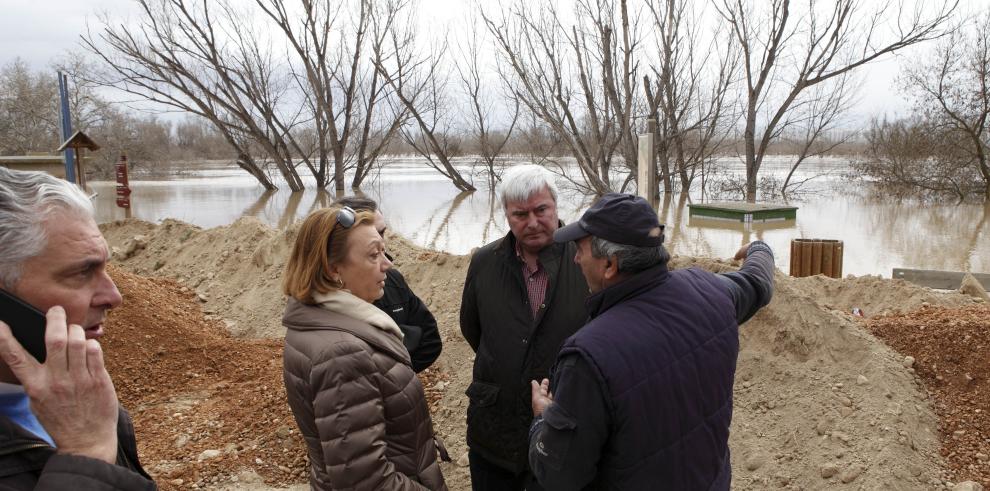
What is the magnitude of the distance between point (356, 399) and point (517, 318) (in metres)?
0.91

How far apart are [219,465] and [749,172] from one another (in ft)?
69.6

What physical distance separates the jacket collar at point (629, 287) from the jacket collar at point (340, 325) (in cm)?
69

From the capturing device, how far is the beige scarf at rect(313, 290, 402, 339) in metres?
2.14

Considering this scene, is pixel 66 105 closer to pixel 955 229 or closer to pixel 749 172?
pixel 749 172

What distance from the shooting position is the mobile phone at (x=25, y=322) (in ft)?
3.67

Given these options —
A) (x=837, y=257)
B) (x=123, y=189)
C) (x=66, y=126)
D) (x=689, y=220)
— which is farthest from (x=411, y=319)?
(x=66, y=126)

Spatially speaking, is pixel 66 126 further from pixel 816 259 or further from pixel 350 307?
pixel 350 307

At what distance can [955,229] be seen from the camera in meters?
17.6

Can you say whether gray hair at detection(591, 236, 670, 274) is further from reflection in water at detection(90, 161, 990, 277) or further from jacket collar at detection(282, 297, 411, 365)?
reflection in water at detection(90, 161, 990, 277)

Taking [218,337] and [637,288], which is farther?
[218,337]

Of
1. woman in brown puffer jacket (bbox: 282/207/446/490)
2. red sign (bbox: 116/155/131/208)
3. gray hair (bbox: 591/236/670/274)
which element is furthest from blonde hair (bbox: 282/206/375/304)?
red sign (bbox: 116/155/131/208)

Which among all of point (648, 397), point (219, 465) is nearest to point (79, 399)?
point (648, 397)

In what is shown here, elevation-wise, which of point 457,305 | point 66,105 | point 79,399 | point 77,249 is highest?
point 66,105

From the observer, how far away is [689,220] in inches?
703
